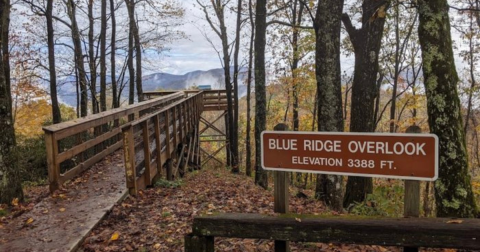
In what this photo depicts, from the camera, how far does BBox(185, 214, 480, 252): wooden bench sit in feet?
8.08

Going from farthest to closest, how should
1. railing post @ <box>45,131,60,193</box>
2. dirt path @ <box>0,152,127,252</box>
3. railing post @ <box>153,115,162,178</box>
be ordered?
railing post @ <box>153,115,162,178</box>, railing post @ <box>45,131,60,193</box>, dirt path @ <box>0,152,127,252</box>

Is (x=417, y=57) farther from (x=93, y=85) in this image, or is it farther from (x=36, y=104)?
(x=36, y=104)

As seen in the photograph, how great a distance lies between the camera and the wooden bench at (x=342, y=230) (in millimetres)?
2463

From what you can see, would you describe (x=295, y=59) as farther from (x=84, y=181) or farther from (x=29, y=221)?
(x=29, y=221)

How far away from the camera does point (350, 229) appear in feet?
8.65

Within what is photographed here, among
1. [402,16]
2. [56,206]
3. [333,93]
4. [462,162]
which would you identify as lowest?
[56,206]

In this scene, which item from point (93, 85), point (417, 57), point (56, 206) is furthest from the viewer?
point (417, 57)

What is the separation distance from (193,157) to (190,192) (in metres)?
7.81

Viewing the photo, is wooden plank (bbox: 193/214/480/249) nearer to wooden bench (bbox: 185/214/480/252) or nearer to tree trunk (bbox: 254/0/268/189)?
wooden bench (bbox: 185/214/480/252)

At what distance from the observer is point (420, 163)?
2.49 meters

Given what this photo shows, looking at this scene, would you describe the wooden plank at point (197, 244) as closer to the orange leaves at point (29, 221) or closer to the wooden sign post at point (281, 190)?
the wooden sign post at point (281, 190)

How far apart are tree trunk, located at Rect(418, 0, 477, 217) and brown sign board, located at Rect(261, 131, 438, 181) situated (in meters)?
2.67

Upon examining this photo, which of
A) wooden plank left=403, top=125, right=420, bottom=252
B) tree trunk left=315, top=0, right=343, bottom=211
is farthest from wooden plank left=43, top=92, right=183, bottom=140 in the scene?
wooden plank left=403, top=125, right=420, bottom=252

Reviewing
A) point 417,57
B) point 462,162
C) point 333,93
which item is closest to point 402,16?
point 417,57
